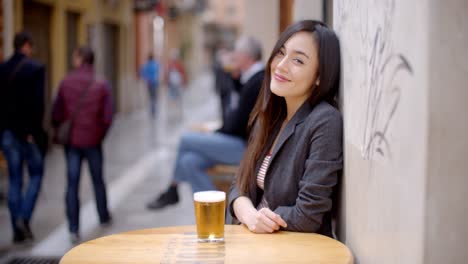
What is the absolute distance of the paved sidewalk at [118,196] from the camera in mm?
5840

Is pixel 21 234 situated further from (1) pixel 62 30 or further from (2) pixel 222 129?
(1) pixel 62 30

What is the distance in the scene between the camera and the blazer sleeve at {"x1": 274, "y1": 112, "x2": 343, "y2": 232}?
230 cm

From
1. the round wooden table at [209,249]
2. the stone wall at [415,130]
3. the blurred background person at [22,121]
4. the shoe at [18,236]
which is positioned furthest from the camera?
the blurred background person at [22,121]

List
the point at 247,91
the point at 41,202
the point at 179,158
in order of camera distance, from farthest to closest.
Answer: the point at 41,202
the point at 179,158
the point at 247,91

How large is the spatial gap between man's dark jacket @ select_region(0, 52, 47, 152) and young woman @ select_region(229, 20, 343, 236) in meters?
3.67

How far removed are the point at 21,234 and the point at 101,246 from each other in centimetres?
392

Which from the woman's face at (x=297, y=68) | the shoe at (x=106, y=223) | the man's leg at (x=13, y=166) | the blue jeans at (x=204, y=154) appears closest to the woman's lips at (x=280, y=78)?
the woman's face at (x=297, y=68)

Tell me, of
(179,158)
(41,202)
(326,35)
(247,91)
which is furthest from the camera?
(41,202)

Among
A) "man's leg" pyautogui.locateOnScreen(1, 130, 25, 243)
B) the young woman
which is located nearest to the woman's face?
the young woman

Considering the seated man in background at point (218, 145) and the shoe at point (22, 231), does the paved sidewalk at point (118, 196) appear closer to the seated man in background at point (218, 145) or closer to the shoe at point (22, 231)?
the shoe at point (22, 231)

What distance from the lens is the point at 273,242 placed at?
2115 millimetres

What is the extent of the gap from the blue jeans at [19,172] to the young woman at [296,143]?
11.8 ft

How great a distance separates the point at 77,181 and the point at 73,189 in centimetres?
11

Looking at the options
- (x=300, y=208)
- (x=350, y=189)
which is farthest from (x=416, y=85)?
(x=300, y=208)
